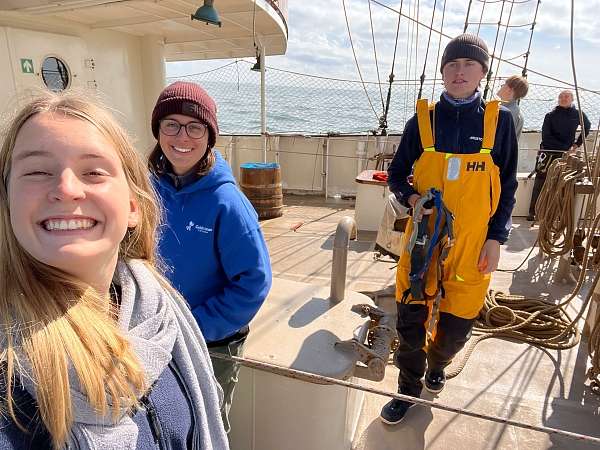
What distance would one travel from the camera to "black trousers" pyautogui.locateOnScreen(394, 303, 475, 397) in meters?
2.18

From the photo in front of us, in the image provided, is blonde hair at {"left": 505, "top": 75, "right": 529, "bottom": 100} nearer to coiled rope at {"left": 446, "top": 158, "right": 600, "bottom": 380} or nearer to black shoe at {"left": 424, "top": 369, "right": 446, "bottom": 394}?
coiled rope at {"left": 446, "top": 158, "right": 600, "bottom": 380}

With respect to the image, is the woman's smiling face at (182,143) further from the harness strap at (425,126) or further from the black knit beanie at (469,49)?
the black knit beanie at (469,49)

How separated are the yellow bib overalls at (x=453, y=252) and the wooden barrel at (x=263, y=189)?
4.51 metres

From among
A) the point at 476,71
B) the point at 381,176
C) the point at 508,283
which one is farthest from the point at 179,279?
the point at 381,176

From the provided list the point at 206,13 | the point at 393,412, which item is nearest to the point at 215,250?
the point at 393,412

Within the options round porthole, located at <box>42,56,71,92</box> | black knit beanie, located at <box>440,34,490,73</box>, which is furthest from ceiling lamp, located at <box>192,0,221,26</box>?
black knit beanie, located at <box>440,34,490,73</box>

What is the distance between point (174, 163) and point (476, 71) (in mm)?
1436

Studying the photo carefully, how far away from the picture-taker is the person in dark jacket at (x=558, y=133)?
5785mm

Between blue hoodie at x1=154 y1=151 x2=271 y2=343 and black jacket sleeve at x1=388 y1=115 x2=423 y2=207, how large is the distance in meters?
1.02

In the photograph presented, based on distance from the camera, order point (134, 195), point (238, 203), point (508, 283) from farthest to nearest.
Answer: point (508, 283) < point (238, 203) < point (134, 195)

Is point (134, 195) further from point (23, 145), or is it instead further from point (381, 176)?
point (381, 176)

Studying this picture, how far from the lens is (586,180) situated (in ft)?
12.2

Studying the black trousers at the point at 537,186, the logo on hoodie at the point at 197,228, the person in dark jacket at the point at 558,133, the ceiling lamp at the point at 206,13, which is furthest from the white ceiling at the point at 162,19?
the black trousers at the point at 537,186

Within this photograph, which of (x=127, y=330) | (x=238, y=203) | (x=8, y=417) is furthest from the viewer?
(x=238, y=203)
